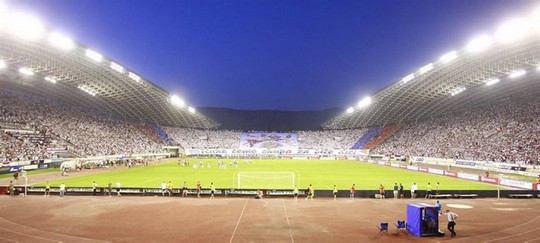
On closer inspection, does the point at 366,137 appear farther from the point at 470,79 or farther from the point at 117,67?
the point at 117,67

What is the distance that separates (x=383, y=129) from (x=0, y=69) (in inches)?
3673

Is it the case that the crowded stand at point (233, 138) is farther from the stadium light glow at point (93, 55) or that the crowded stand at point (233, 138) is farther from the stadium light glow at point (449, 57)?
the stadium light glow at point (449, 57)

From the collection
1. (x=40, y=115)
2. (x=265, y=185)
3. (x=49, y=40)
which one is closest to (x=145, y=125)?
(x=40, y=115)

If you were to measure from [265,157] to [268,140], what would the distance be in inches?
724

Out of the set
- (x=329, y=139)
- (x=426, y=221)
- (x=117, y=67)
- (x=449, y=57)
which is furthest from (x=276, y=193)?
(x=329, y=139)

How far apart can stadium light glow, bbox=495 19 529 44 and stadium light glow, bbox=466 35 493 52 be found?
95 cm

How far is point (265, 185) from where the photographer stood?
38969mm

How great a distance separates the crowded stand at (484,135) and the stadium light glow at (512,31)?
18283 millimetres

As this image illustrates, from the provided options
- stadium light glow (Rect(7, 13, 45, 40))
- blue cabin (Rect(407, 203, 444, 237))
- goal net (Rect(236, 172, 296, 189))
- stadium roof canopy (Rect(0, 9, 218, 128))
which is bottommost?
goal net (Rect(236, 172, 296, 189))

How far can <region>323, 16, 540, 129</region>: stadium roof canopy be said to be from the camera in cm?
4256

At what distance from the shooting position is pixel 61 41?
1575 inches

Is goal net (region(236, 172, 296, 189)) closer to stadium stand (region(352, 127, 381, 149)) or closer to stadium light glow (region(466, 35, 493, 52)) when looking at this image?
stadium light glow (region(466, 35, 493, 52))

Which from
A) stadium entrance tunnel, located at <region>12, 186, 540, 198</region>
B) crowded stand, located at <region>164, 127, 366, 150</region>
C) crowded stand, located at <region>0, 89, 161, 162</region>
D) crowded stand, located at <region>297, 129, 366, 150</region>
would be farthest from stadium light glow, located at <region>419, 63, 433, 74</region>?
crowded stand, located at <region>164, 127, 366, 150</region>

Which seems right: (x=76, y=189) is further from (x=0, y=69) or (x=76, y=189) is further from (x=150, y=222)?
(x=0, y=69)
